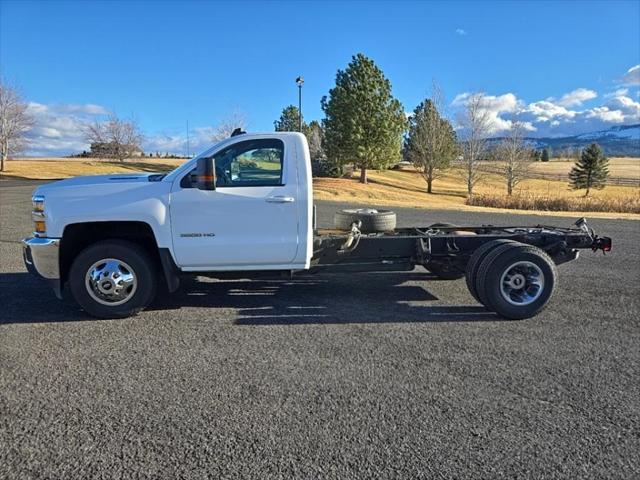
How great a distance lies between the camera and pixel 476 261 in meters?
5.59

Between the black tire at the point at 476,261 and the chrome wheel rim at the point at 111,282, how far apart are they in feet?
12.3

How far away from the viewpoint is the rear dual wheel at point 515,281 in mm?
5320

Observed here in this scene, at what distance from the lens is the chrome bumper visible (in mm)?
5066

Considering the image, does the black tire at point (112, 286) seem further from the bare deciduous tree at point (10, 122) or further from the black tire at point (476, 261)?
the bare deciduous tree at point (10, 122)

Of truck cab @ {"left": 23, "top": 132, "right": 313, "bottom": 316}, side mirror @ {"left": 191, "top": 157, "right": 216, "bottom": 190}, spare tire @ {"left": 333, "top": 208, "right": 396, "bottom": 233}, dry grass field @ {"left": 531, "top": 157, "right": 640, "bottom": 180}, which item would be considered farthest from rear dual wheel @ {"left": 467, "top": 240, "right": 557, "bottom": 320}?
dry grass field @ {"left": 531, "top": 157, "right": 640, "bottom": 180}

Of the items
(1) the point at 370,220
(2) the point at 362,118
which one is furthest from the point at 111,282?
(2) the point at 362,118

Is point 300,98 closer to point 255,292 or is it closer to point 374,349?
point 255,292

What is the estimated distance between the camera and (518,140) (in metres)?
53.6

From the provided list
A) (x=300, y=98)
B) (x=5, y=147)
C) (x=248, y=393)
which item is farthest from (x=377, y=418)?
(x=5, y=147)

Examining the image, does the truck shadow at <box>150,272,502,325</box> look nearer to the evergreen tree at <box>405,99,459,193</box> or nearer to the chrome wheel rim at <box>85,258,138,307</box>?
the chrome wheel rim at <box>85,258,138,307</box>

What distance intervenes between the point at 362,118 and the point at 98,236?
35.9 meters

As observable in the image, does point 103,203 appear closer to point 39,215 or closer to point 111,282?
point 39,215

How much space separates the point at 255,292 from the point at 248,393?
2.84 m

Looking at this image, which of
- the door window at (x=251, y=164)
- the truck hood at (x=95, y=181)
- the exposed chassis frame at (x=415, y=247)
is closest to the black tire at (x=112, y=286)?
the truck hood at (x=95, y=181)
